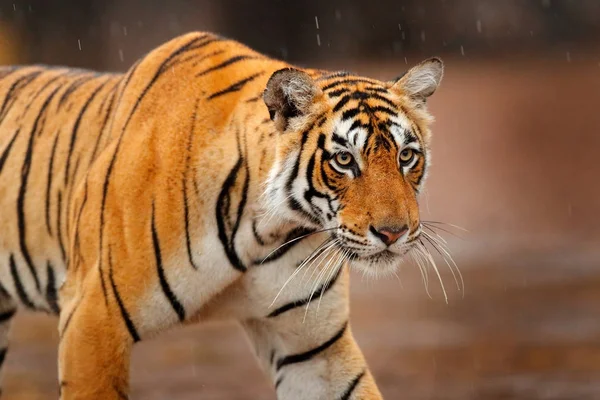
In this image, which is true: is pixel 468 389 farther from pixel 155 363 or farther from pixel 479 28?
pixel 479 28

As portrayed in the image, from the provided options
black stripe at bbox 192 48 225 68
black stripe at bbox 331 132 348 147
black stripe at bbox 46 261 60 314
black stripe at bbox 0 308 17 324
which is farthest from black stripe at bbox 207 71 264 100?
black stripe at bbox 0 308 17 324

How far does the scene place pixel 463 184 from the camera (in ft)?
30.1

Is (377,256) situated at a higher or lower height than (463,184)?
higher

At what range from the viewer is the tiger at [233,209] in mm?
2555

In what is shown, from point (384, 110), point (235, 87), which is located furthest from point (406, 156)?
point (235, 87)

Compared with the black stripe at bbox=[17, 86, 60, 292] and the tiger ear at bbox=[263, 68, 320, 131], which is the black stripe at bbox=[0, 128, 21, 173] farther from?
the tiger ear at bbox=[263, 68, 320, 131]

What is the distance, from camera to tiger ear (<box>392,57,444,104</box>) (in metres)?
2.72

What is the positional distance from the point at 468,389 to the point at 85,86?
192 cm

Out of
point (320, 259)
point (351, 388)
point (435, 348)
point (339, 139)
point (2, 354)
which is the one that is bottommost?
point (435, 348)

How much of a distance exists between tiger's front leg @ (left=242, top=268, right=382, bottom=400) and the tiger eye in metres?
0.48

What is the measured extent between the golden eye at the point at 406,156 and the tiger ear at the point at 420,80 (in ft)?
0.66

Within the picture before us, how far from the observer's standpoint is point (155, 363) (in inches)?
198

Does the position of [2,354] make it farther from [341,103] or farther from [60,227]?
[341,103]

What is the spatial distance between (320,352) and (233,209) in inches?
19.0
